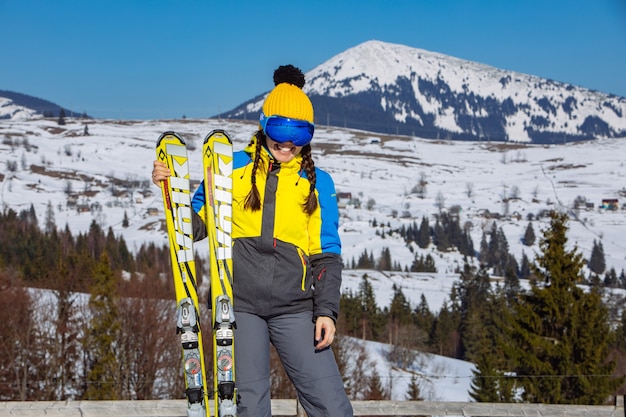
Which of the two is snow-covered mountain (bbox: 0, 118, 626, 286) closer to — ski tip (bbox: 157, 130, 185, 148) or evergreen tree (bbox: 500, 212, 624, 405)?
evergreen tree (bbox: 500, 212, 624, 405)

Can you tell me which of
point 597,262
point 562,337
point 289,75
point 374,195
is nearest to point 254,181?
point 289,75

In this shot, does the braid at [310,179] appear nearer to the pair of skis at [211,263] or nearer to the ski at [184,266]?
the pair of skis at [211,263]

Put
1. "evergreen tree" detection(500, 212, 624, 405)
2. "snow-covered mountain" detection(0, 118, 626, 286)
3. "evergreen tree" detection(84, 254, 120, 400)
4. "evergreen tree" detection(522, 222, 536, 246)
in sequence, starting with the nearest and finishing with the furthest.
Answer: "evergreen tree" detection(500, 212, 624, 405) → "evergreen tree" detection(84, 254, 120, 400) → "evergreen tree" detection(522, 222, 536, 246) → "snow-covered mountain" detection(0, 118, 626, 286)

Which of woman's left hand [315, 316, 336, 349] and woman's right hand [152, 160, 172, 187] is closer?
woman's left hand [315, 316, 336, 349]

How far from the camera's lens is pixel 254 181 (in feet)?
9.21

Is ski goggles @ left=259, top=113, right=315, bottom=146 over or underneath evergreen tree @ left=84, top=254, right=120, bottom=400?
over

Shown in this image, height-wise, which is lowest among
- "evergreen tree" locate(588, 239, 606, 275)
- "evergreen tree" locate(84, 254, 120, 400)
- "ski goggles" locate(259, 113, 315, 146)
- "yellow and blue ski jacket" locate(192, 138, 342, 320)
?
"evergreen tree" locate(84, 254, 120, 400)

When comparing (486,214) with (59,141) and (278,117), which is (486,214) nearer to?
(59,141)

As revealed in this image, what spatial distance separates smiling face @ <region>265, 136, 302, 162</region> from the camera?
9.34 ft

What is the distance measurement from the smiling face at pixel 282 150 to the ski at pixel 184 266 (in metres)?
0.47

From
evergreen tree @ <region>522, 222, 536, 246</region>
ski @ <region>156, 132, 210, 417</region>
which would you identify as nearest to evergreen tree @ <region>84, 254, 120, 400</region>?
ski @ <region>156, 132, 210, 417</region>

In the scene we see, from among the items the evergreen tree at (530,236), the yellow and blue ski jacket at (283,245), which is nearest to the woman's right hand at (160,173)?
the yellow and blue ski jacket at (283,245)

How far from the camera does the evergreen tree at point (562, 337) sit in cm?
1895

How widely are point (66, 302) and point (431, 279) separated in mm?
85539
